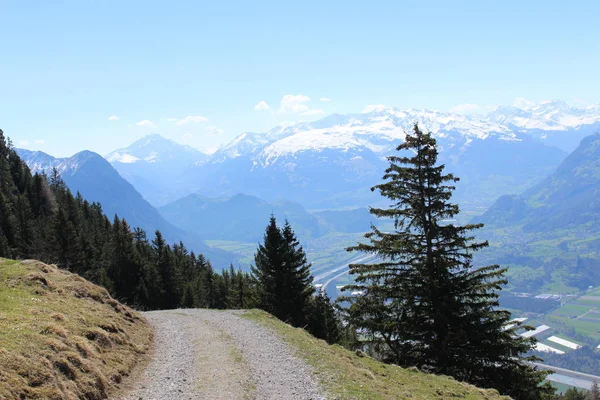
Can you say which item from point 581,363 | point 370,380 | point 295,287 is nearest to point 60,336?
point 370,380

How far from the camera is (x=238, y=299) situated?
6341 cm

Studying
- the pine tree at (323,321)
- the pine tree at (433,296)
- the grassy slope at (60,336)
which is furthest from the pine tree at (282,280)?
the pine tree at (433,296)

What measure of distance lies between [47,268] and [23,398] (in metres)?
19.3

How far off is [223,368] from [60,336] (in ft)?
22.5

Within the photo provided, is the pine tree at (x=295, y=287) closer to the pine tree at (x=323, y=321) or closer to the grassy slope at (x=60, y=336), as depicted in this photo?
the pine tree at (x=323, y=321)

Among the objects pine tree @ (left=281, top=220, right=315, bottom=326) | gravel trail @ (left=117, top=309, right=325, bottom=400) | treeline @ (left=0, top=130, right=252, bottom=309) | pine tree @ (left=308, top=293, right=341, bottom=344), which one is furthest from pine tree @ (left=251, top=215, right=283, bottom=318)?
gravel trail @ (left=117, top=309, right=325, bottom=400)

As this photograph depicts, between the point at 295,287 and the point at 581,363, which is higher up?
the point at 295,287

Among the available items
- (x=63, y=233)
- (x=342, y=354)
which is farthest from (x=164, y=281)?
(x=342, y=354)

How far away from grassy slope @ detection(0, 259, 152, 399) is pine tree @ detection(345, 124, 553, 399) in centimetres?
1361

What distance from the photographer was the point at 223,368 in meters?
18.4

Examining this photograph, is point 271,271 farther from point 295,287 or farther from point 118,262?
point 118,262

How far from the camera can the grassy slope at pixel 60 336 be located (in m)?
12.5

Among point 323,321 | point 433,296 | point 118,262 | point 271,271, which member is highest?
point 118,262

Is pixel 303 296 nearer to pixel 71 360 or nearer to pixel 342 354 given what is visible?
pixel 342 354
